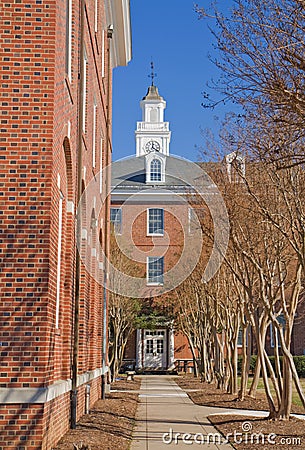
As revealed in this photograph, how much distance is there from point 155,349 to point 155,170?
40.6 feet

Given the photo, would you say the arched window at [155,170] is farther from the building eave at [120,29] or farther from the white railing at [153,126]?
the building eave at [120,29]

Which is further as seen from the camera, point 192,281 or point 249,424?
point 192,281

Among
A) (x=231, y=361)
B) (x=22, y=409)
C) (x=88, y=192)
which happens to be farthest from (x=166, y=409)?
(x=22, y=409)

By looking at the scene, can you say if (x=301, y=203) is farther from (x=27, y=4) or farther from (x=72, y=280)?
(x=27, y=4)

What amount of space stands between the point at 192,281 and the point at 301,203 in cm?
1652

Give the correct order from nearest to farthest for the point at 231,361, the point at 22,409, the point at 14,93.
→ the point at 22,409, the point at 14,93, the point at 231,361

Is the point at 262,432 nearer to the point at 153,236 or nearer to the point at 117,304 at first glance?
the point at 117,304

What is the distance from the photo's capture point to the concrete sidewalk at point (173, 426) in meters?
12.2

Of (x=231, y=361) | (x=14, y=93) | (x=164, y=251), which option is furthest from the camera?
(x=164, y=251)

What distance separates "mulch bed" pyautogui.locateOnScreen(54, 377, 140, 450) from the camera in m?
11.1

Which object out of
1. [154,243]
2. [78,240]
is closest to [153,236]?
[154,243]

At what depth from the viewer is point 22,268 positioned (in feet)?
32.0

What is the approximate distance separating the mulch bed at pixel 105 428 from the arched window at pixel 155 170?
94.2ft

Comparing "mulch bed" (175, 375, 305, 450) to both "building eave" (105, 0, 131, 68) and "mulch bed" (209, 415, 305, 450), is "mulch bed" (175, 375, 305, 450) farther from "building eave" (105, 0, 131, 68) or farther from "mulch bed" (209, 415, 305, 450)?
"building eave" (105, 0, 131, 68)
